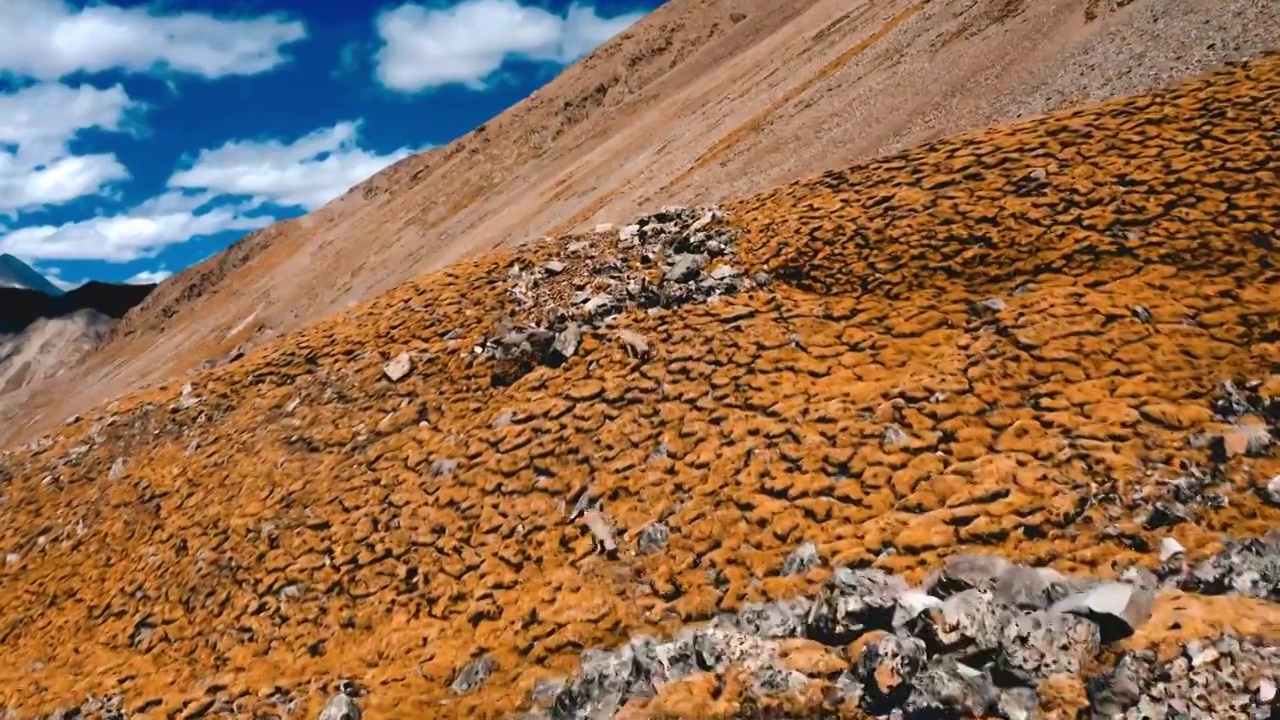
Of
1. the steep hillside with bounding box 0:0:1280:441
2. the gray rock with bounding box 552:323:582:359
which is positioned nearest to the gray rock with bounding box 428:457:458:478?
the gray rock with bounding box 552:323:582:359

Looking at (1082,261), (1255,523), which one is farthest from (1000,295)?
(1255,523)

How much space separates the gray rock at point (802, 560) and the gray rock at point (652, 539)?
2.13 metres

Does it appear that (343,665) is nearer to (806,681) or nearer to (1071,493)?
(806,681)

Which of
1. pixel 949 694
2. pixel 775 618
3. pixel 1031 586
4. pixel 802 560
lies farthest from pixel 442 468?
pixel 1031 586

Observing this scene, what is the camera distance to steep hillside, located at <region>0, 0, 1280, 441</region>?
3073cm

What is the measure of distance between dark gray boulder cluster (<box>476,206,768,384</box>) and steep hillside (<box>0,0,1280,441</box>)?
14.6 m

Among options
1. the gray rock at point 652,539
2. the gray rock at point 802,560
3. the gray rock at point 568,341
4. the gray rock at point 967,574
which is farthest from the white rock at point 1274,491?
the gray rock at point 568,341

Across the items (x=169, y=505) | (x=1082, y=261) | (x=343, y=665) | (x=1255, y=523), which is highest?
(x=169, y=505)

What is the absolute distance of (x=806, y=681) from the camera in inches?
376

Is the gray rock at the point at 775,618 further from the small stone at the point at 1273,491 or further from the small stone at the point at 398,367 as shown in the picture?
the small stone at the point at 398,367

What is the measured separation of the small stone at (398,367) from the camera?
1994 cm

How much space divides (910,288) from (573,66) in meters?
136

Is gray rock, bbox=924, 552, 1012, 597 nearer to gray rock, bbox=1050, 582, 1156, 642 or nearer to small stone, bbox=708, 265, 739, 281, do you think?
gray rock, bbox=1050, 582, 1156, 642

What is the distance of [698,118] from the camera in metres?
68.5
